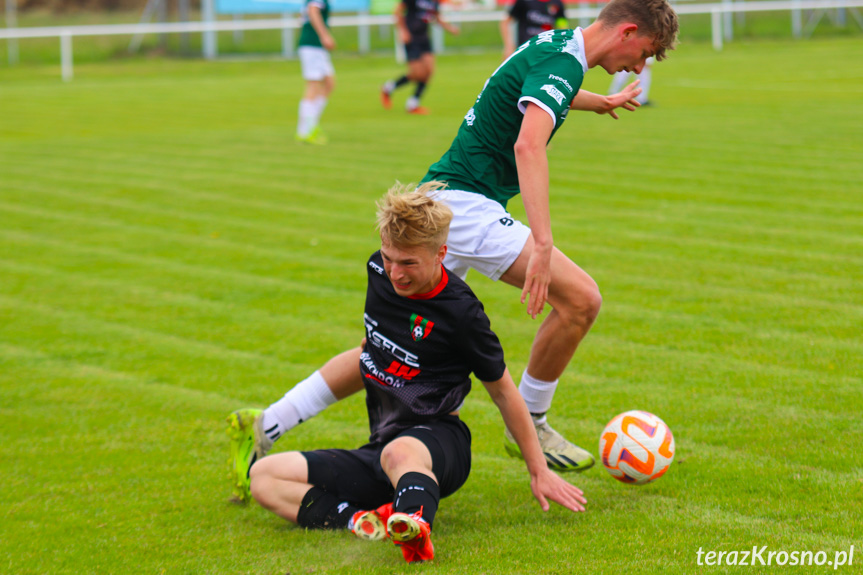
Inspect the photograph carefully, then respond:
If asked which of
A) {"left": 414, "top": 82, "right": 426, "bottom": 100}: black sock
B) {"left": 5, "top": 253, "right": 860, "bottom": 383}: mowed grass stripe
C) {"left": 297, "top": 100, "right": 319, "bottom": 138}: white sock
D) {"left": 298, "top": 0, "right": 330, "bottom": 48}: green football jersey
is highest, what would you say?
{"left": 298, "top": 0, "right": 330, "bottom": 48}: green football jersey

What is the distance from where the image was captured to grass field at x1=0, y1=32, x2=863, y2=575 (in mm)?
→ 3654

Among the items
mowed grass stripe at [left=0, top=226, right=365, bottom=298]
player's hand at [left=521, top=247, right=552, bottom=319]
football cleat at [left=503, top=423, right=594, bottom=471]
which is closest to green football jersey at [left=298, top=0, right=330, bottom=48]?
mowed grass stripe at [left=0, top=226, right=365, bottom=298]

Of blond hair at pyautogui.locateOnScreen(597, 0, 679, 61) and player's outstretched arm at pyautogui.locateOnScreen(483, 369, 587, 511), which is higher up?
blond hair at pyautogui.locateOnScreen(597, 0, 679, 61)

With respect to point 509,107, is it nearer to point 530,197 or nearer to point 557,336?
point 530,197

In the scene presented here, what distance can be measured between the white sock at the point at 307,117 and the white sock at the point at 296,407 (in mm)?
9596

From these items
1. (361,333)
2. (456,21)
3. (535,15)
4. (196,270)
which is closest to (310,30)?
(535,15)

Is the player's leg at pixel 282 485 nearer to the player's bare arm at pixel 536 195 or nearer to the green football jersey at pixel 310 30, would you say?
the player's bare arm at pixel 536 195

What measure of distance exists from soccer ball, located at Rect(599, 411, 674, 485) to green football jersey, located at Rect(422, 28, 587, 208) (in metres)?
1.13

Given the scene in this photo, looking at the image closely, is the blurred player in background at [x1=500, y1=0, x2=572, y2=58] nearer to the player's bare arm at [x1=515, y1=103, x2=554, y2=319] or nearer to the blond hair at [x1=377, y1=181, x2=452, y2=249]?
the player's bare arm at [x1=515, y1=103, x2=554, y2=319]

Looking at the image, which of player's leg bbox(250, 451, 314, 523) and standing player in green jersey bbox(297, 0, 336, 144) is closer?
player's leg bbox(250, 451, 314, 523)

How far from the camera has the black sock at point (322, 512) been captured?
12.4ft

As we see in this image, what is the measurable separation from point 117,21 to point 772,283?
42.1 metres

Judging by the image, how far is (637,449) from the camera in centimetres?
394

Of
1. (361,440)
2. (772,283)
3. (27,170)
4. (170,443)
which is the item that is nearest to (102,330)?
(170,443)
